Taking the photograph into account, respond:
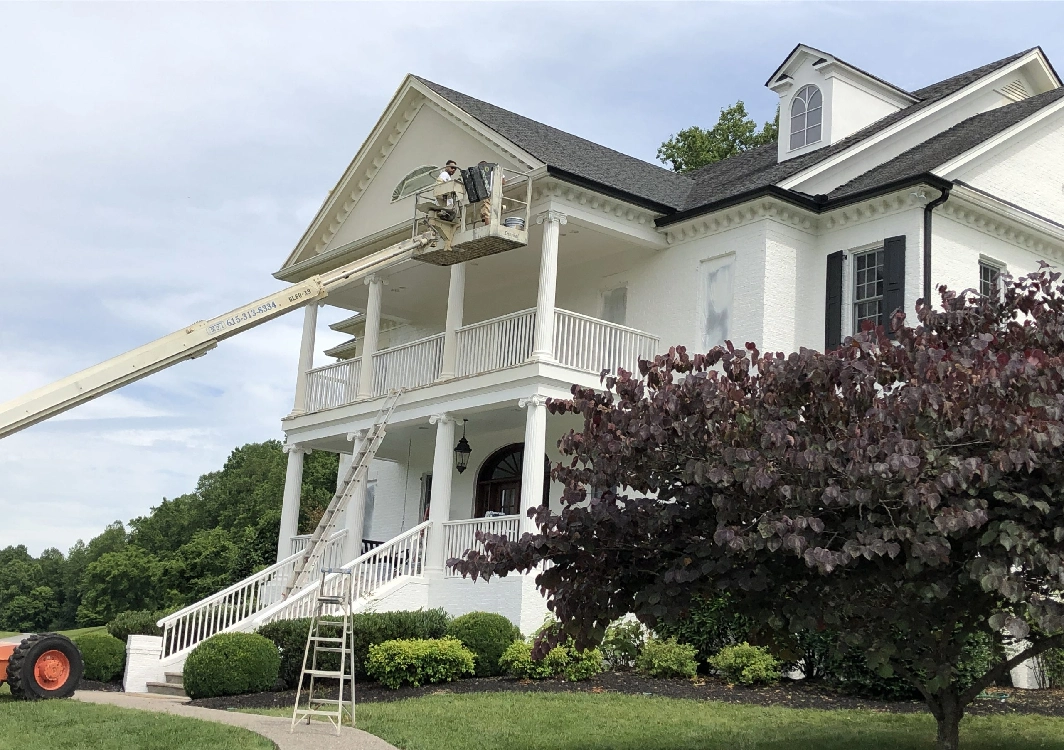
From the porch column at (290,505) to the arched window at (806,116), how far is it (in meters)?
11.9

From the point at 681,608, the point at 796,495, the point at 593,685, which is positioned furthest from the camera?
the point at 593,685

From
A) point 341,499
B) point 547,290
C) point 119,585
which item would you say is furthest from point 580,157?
point 119,585

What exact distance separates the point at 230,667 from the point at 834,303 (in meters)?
11.0

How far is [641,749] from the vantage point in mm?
11578

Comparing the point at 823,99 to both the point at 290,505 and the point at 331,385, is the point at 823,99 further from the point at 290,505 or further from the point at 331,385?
the point at 290,505

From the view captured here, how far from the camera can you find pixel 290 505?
82.9 ft

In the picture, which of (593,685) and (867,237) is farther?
(867,237)

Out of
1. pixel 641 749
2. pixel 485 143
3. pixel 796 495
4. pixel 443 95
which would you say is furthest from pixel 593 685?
pixel 443 95

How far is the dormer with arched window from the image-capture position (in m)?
22.9

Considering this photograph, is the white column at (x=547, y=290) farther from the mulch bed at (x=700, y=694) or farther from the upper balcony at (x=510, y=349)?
the mulch bed at (x=700, y=694)

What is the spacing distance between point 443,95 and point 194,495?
201 ft

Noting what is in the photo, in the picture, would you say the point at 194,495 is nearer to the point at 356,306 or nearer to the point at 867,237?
the point at 356,306

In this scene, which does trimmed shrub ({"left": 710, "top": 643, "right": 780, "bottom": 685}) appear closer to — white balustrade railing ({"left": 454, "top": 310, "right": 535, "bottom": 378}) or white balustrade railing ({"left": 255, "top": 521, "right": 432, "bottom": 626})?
white balustrade railing ({"left": 255, "top": 521, "right": 432, "bottom": 626})

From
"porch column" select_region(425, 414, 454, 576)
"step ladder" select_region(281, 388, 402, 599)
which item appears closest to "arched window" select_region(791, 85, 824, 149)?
"porch column" select_region(425, 414, 454, 576)
